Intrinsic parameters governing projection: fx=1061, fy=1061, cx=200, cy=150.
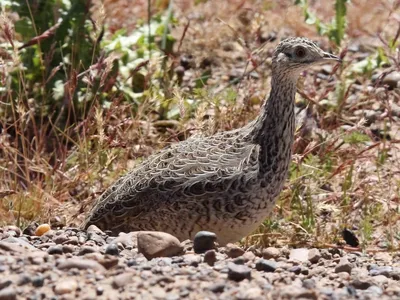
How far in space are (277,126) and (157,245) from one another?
130 cm

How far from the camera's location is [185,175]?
594 centimetres

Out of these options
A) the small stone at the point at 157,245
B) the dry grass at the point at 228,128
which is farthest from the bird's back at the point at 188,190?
the small stone at the point at 157,245

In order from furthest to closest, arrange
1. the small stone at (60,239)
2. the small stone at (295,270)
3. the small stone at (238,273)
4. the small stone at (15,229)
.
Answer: the small stone at (15,229) → the small stone at (60,239) → the small stone at (295,270) → the small stone at (238,273)

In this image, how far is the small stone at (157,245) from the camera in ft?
17.0

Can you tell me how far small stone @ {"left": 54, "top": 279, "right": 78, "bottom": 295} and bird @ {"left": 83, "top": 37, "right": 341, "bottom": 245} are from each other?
4.87 feet

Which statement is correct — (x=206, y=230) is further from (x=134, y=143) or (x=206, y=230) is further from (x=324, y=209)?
(x=134, y=143)

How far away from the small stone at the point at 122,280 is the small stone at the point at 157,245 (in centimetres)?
61

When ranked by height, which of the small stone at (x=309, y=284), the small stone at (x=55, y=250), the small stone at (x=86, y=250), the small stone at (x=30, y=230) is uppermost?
the small stone at (x=309, y=284)

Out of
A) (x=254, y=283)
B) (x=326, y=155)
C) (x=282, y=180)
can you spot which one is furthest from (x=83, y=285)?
(x=326, y=155)

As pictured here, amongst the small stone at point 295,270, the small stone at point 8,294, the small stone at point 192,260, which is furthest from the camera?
the small stone at point 295,270

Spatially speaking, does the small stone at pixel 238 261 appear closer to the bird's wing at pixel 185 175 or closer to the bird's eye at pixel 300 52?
the bird's wing at pixel 185 175

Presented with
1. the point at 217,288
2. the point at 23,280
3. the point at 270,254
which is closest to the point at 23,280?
the point at 23,280

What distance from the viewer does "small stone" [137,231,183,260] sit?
519cm

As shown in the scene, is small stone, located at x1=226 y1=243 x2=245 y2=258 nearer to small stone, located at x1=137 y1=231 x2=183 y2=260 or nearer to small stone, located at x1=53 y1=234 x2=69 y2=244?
small stone, located at x1=137 y1=231 x2=183 y2=260
